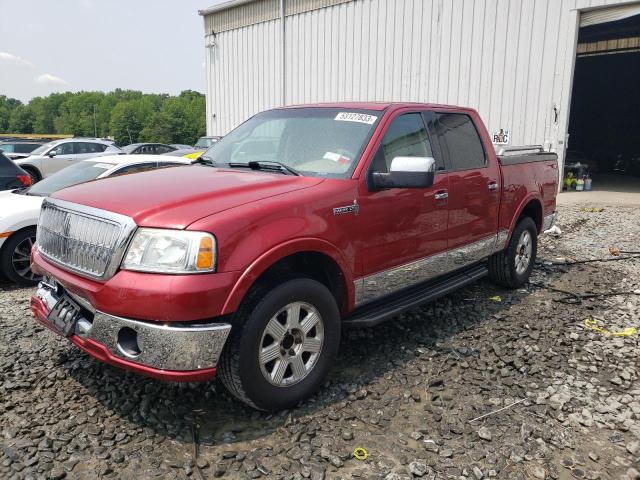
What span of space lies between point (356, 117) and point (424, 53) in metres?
12.3

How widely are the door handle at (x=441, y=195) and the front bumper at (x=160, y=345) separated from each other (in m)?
2.15

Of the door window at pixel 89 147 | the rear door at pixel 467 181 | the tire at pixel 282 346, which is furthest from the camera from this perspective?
the door window at pixel 89 147

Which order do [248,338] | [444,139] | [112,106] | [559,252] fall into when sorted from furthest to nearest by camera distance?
1. [112,106]
2. [559,252]
3. [444,139]
4. [248,338]

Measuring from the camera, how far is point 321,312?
335 cm

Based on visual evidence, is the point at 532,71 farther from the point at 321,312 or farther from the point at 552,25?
the point at 321,312

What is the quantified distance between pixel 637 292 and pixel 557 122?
894cm

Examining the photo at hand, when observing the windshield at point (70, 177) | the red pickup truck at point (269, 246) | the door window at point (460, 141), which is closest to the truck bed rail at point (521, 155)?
the door window at point (460, 141)

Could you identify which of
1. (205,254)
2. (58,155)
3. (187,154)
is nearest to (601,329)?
(205,254)

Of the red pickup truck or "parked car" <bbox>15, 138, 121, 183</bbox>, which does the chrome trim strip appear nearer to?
the red pickup truck

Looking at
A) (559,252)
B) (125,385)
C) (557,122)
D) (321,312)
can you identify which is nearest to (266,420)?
(321,312)

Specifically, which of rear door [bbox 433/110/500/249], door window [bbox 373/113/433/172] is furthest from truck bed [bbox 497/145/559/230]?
door window [bbox 373/113/433/172]

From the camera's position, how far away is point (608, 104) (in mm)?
28719

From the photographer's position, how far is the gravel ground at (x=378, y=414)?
2832mm

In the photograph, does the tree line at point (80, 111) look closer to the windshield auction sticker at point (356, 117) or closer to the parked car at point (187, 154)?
the parked car at point (187, 154)
